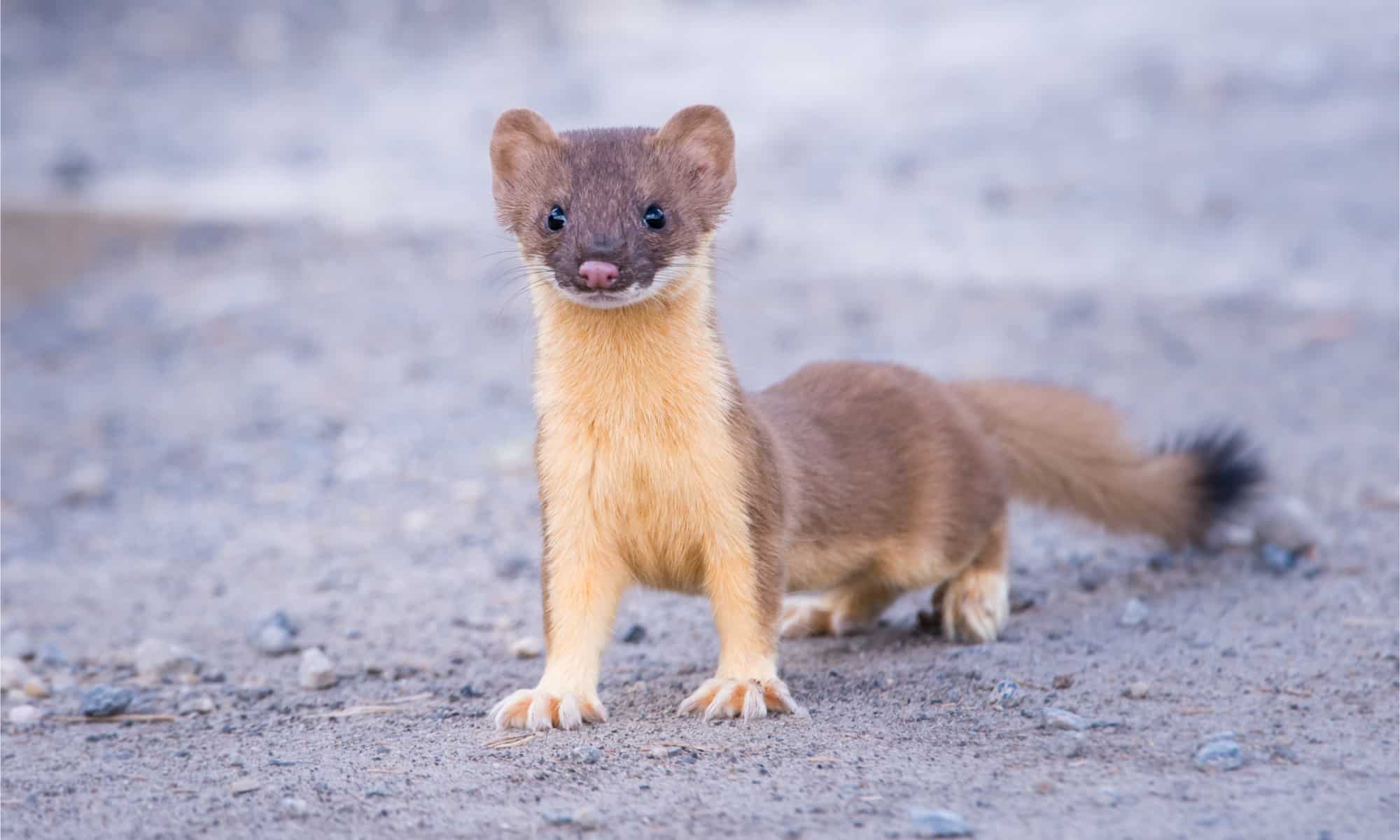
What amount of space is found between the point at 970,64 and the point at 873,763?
377 inches

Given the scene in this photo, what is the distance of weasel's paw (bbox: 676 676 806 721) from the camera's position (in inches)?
131

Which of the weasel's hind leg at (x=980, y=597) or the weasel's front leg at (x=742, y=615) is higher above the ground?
the weasel's front leg at (x=742, y=615)

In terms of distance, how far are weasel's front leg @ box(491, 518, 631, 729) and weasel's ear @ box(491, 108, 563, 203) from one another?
0.76 metres

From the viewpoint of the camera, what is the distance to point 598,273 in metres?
3.16

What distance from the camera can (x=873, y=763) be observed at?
297cm

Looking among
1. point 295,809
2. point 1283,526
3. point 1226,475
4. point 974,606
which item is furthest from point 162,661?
point 1283,526

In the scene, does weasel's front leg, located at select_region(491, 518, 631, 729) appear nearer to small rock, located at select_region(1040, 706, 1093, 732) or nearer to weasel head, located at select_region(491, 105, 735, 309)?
weasel head, located at select_region(491, 105, 735, 309)

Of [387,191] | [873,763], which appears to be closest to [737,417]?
[873,763]

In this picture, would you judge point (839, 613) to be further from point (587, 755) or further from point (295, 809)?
point (295, 809)

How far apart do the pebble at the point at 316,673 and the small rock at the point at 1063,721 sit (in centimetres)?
180

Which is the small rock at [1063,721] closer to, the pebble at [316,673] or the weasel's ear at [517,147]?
the weasel's ear at [517,147]

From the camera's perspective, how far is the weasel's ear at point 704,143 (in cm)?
348

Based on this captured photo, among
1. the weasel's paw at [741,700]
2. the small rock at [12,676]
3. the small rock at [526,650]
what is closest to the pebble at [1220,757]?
the weasel's paw at [741,700]

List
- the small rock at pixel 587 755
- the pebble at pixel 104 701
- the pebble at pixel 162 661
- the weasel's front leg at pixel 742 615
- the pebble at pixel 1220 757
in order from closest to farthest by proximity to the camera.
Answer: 1. the pebble at pixel 1220 757
2. the small rock at pixel 587 755
3. the weasel's front leg at pixel 742 615
4. the pebble at pixel 104 701
5. the pebble at pixel 162 661
